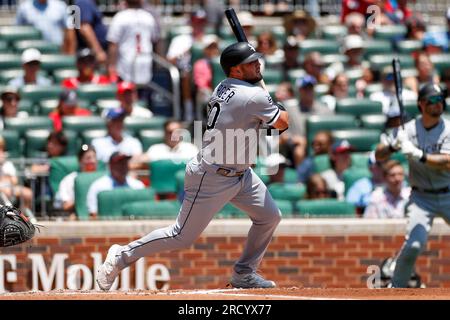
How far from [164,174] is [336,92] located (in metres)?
3.06

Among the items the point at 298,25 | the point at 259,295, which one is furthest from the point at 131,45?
the point at 259,295

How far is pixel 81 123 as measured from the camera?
42.3ft

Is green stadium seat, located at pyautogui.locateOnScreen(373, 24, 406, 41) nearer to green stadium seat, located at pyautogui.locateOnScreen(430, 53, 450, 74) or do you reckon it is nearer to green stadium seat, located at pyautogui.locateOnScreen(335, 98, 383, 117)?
green stadium seat, located at pyautogui.locateOnScreen(430, 53, 450, 74)

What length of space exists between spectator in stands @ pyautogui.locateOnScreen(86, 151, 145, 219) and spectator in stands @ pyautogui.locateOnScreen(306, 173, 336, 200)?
1.77 meters

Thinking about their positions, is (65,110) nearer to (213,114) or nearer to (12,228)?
(12,228)

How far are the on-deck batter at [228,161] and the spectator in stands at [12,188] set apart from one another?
330 cm

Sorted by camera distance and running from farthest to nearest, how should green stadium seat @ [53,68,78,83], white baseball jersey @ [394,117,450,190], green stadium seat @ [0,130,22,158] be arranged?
green stadium seat @ [53,68,78,83] → green stadium seat @ [0,130,22,158] → white baseball jersey @ [394,117,450,190]

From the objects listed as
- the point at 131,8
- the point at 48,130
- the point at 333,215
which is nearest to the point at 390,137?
the point at 333,215

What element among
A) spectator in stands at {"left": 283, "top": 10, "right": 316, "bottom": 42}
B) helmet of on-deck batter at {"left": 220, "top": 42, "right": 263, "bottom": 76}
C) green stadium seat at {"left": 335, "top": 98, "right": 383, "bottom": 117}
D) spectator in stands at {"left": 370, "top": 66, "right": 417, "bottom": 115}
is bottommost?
green stadium seat at {"left": 335, "top": 98, "right": 383, "bottom": 117}

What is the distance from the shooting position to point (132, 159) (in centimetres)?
1218

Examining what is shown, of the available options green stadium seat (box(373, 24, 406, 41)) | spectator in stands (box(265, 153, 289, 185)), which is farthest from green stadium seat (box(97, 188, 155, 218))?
green stadium seat (box(373, 24, 406, 41))

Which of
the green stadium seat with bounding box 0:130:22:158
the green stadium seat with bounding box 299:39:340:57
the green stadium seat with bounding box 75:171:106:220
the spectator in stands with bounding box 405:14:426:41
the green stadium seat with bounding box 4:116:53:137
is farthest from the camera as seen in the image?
the spectator in stands with bounding box 405:14:426:41

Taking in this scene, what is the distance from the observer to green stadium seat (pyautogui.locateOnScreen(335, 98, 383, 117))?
13773mm

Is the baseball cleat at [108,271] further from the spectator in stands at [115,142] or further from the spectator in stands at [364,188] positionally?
the spectator in stands at [115,142]
